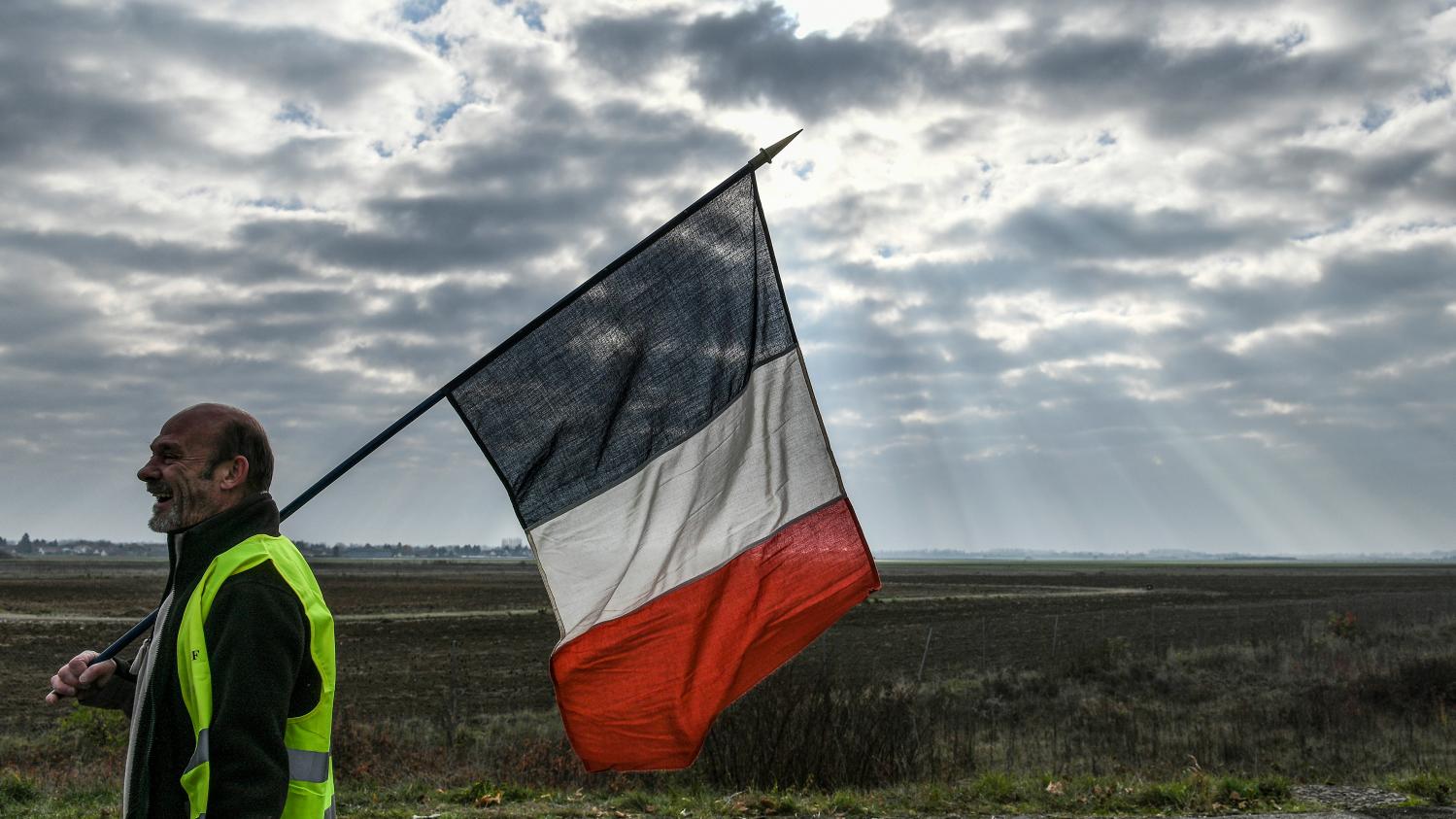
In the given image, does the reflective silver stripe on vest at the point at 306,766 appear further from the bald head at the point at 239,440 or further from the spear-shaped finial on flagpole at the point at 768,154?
the spear-shaped finial on flagpole at the point at 768,154

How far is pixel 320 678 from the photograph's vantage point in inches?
111

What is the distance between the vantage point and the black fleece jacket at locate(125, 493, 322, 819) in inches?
97.3

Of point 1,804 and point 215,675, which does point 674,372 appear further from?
point 1,804

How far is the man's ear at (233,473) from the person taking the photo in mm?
2828

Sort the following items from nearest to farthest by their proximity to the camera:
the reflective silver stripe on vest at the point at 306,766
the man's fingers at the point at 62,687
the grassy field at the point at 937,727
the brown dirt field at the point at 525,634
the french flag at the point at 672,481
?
the reflective silver stripe on vest at the point at 306,766 → the man's fingers at the point at 62,687 → the french flag at the point at 672,481 → the grassy field at the point at 937,727 → the brown dirt field at the point at 525,634

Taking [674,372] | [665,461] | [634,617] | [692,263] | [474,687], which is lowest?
[474,687]

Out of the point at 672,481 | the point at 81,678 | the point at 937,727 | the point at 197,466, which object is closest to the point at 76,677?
the point at 81,678

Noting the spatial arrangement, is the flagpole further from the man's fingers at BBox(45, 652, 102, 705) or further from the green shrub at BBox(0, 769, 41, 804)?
the green shrub at BBox(0, 769, 41, 804)

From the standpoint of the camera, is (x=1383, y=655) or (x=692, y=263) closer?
(x=692, y=263)

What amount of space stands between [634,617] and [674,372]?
1.05 meters

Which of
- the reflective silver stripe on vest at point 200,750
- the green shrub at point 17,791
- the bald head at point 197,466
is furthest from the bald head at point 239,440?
the green shrub at point 17,791

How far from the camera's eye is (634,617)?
15.4ft

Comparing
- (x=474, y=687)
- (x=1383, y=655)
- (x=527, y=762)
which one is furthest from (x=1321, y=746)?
(x=474, y=687)

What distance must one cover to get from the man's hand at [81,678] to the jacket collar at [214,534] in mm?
403
